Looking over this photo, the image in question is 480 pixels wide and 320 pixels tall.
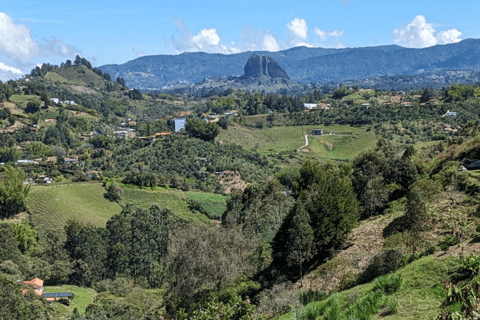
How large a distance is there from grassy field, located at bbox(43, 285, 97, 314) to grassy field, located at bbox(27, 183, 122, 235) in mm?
11301

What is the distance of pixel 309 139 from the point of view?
82.0 meters

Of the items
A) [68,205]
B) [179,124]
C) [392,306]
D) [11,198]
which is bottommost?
[68,205]

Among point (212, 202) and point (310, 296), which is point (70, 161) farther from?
point (310, 296)

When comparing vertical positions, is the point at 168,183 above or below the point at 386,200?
below

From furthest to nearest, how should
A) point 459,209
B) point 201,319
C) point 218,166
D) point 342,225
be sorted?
point 218,166, point 342,225, point 459,209, point 201,319

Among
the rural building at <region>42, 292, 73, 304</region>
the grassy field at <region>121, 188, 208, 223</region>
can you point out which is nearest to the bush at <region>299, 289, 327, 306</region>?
the rural building at <region>42, 292, 73, 304</region>

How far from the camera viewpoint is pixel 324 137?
270 ft

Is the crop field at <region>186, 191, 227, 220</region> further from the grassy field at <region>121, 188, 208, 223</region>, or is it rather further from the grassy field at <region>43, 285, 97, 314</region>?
the grassy field at <region>43, 285, 97, 314</region>

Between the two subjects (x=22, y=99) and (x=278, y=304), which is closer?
(x=278, y=304)

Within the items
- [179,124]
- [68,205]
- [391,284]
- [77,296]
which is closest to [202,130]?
[179,124]

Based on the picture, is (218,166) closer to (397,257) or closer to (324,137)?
(324,137)

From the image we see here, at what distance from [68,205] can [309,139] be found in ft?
161

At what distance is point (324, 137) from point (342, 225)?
64012mm

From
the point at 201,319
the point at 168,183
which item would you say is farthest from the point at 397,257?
the point at 168,183
